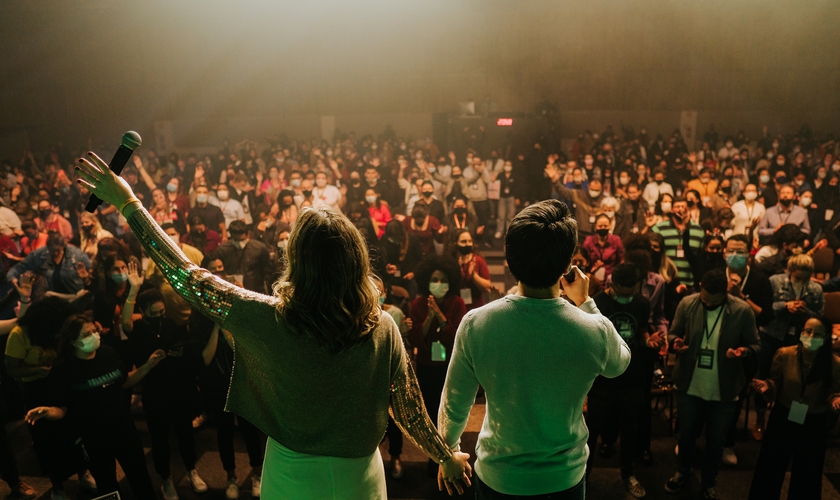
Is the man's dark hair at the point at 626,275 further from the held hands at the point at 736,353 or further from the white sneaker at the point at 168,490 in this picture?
the white sneaker at the point at 168,490

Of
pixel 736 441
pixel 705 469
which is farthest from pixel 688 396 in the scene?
pixel 736 441

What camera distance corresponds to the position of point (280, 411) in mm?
1520

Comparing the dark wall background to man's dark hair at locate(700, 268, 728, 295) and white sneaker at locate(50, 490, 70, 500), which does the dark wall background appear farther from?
white sneaker at locate(50, 490, 70, 500)

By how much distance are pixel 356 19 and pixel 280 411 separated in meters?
16.2

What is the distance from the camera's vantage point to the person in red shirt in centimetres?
509

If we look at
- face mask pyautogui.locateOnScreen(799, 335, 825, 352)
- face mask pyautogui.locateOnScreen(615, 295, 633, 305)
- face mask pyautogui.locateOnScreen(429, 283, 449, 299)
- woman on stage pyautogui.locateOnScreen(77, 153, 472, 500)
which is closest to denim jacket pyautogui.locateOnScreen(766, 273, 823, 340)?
face mask pyautogui.locateOnScreen(799, 335, 825, 352)

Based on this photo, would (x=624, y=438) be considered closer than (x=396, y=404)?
No

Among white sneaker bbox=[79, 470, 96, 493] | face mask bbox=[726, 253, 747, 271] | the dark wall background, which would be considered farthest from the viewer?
the dark wall background

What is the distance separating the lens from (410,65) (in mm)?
17000

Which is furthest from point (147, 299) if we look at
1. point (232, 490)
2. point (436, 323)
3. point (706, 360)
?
point (706, 360)

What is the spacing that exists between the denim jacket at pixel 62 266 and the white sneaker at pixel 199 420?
1.80 meters

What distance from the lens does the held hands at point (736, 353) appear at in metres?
3.45

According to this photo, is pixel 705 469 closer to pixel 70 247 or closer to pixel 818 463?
pixel 818 463

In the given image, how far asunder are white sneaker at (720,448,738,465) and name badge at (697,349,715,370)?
87cm
